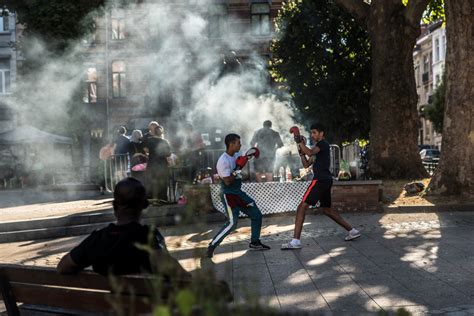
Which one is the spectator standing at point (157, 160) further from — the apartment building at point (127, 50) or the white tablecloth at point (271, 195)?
the apartment building at point (127, 50)

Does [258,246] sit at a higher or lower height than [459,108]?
lower

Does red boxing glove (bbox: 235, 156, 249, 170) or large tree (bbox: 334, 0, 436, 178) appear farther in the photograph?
large tree (bbox: 334, 0, 436, 178)

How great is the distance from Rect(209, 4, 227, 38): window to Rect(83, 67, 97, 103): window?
22.7ft

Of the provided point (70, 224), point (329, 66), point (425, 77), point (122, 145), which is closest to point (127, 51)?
point (329, 66)

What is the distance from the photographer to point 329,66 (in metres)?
29.1

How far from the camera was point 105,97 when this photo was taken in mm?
40938

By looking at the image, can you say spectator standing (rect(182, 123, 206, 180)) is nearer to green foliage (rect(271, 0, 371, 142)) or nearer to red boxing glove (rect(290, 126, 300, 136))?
red boxing glove (rect(290, 126, 300, 136))

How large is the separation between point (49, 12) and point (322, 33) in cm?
1228

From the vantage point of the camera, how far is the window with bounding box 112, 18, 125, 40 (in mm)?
40188

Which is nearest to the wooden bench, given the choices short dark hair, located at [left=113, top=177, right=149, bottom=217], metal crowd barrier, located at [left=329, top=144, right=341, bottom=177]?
short dark hair, located at [left=113, top=177, right=149, bottom=217]

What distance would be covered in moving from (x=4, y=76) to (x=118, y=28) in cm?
666

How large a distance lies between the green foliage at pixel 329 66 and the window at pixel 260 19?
11431 mm

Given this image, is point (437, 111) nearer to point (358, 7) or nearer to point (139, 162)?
point (358, 7)

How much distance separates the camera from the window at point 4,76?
4038 centimetres
